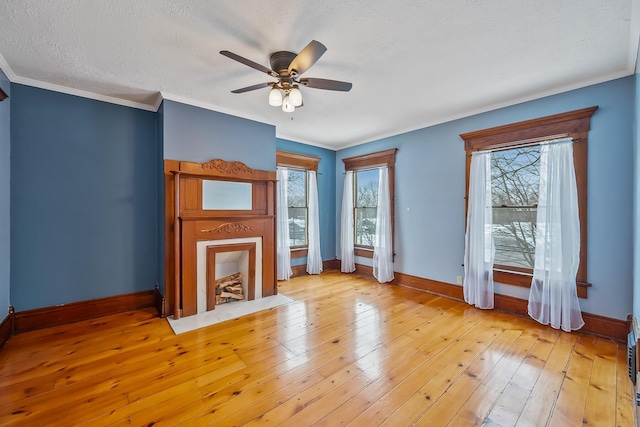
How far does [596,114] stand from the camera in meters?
2.79

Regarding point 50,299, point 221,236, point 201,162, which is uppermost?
point 201,162

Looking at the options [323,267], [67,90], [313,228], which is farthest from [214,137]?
[323,267]

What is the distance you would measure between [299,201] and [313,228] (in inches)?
24.2

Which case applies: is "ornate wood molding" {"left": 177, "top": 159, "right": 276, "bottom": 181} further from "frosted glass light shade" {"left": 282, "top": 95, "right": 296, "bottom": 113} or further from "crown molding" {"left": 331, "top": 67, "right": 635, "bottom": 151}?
"crown molding" {"left": 331, "top": 67, "right": 635, "bottom": 151}

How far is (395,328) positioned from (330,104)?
9.35 feet

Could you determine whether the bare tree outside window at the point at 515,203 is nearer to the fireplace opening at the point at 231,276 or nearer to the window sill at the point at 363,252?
the window sill at the point at 363,252

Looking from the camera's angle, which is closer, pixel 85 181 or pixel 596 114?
pixel 596 114

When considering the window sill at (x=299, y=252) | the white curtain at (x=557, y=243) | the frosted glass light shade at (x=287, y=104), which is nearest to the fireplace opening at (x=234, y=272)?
the window sill at (x=299, y=252)

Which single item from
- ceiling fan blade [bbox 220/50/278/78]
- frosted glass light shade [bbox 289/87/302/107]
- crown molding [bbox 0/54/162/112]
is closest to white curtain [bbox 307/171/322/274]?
crown molding [bbox 0/54/162/112]

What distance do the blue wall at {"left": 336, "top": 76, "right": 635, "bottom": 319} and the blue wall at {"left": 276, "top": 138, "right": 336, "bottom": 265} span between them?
2.51 feet

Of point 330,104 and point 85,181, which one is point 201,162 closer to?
point 85,181

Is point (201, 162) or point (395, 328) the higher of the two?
point (201, 162)

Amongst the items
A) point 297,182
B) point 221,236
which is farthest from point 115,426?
point 297,182

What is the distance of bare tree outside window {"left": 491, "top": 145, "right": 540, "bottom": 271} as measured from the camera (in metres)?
3.27
